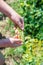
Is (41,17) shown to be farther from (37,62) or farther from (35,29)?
(37,62)

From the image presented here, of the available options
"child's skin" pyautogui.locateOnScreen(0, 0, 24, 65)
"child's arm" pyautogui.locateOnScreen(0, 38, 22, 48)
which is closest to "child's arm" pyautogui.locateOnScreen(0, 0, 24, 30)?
"child's skin" pyautogui.locateOnScreen(0, 0, 24, 65)

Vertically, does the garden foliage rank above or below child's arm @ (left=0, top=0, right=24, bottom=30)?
below

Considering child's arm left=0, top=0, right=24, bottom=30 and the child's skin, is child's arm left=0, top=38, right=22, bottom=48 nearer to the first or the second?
the child's skin

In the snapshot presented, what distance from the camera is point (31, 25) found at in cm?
396

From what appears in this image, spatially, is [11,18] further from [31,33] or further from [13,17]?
[31,33]

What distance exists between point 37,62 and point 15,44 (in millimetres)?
1007

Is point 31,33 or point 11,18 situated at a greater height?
point 11,18

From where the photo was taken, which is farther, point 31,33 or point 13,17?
point 31,33

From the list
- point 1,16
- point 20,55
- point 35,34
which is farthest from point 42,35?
point 1,16

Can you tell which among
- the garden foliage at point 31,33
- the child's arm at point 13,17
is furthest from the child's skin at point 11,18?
the garden foliage at point 31,33

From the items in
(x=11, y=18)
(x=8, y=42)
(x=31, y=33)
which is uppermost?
(x=11, y=18)

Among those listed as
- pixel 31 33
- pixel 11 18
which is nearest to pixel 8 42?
pixel 11 18

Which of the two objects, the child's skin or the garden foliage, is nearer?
the child's skin

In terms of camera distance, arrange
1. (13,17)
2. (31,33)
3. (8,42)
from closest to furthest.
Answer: (13,17) < (8,42) < (31,33)
